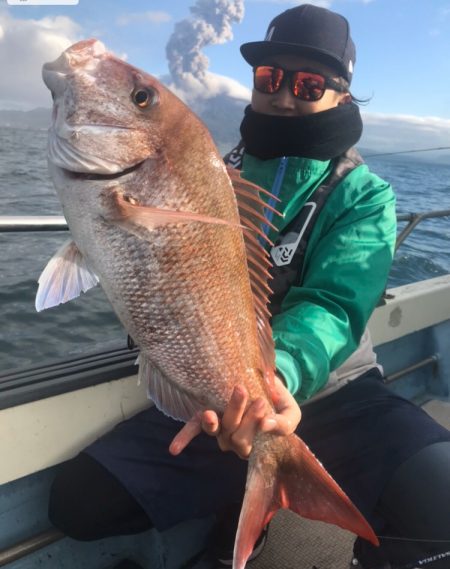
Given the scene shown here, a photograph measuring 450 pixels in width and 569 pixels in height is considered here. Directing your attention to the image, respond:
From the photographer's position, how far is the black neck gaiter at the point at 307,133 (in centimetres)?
Result: 233

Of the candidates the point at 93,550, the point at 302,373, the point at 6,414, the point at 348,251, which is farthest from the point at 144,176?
the point at 93,550

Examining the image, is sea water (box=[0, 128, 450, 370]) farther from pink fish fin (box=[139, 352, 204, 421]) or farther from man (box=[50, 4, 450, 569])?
pink fish fin (box=[139, 352, 204, 421])

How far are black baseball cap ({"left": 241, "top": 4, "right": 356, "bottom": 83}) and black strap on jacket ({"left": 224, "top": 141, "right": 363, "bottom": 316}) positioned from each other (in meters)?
0.51

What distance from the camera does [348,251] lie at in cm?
216

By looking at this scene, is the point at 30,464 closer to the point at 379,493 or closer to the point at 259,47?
the point at 379,493

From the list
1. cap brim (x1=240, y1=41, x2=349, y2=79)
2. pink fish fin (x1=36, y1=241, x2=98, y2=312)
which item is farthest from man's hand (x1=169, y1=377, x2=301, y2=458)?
cap brim (x1=240, y1=41, x2=349, y2=79)

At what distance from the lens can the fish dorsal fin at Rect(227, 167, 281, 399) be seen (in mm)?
1628

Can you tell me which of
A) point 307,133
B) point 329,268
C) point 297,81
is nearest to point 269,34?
point 297,81

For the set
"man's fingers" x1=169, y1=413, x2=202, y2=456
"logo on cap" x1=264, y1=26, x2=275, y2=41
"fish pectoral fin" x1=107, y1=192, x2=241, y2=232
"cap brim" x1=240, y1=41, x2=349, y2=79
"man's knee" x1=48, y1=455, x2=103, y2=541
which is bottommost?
"man's knee" x1=48, y1=455, x2=103, y2=541

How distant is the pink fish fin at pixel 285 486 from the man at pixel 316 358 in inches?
9.0

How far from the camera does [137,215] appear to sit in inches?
53.3

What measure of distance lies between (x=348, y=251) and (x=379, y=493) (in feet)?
3.09

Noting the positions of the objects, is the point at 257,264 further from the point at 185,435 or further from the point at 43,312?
the point at 43,312

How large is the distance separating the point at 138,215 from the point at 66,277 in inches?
12.7
